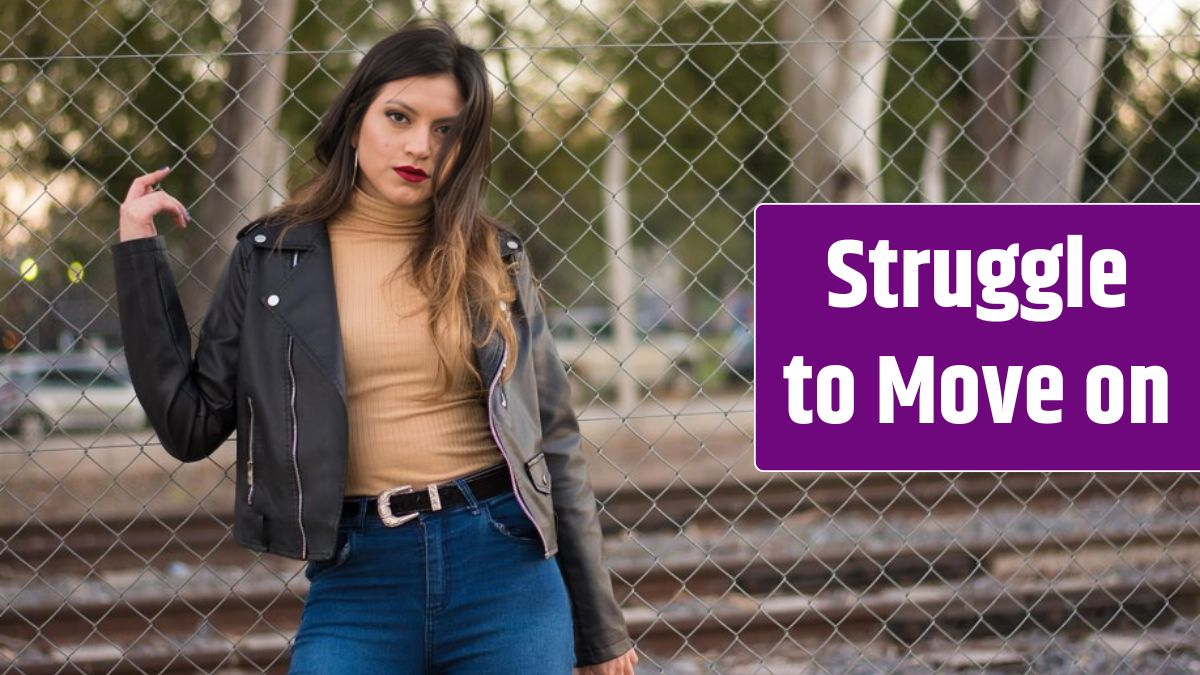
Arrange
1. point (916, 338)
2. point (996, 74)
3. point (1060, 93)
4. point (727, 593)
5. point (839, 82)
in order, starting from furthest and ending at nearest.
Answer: point (996, 74) → point (1060, 93) → point (839, 82) → point (727, 593) → point (916, 338)

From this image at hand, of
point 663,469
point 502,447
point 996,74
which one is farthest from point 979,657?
point 996,74

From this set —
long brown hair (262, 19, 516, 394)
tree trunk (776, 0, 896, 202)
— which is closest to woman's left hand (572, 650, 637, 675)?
long brown hair (262, 19, 516, 394)

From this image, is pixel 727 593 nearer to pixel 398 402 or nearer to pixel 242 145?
pixel 398 402

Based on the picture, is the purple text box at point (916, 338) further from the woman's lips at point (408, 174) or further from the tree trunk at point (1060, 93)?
the tree trunk at point (1060, 93)

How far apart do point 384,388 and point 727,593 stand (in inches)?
140

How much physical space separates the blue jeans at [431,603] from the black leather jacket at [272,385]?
0.07m

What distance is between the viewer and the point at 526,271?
246 cm

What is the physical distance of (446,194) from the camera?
2.33m

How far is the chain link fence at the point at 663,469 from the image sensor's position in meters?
3.98

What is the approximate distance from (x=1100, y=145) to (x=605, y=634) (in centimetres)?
2336

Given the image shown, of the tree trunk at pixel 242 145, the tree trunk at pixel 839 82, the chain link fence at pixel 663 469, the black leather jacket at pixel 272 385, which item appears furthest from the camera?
the tree trunk at pixel 242 145

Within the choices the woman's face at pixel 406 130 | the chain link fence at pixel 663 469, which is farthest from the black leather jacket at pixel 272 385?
the chain link fence at pixel 663 469

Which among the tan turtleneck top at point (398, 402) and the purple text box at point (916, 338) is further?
the purple text box at point (916, 338)

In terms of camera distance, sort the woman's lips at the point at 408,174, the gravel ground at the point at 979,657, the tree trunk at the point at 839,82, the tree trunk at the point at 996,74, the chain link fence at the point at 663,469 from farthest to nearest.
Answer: the tree trunk at the point at 996,74 < the tree trunk at the point at 839,82 < the gravel ground at the point at 979,657 < the chain link fence at the point at 663,469 < the woman's lips at the point at 408,174
